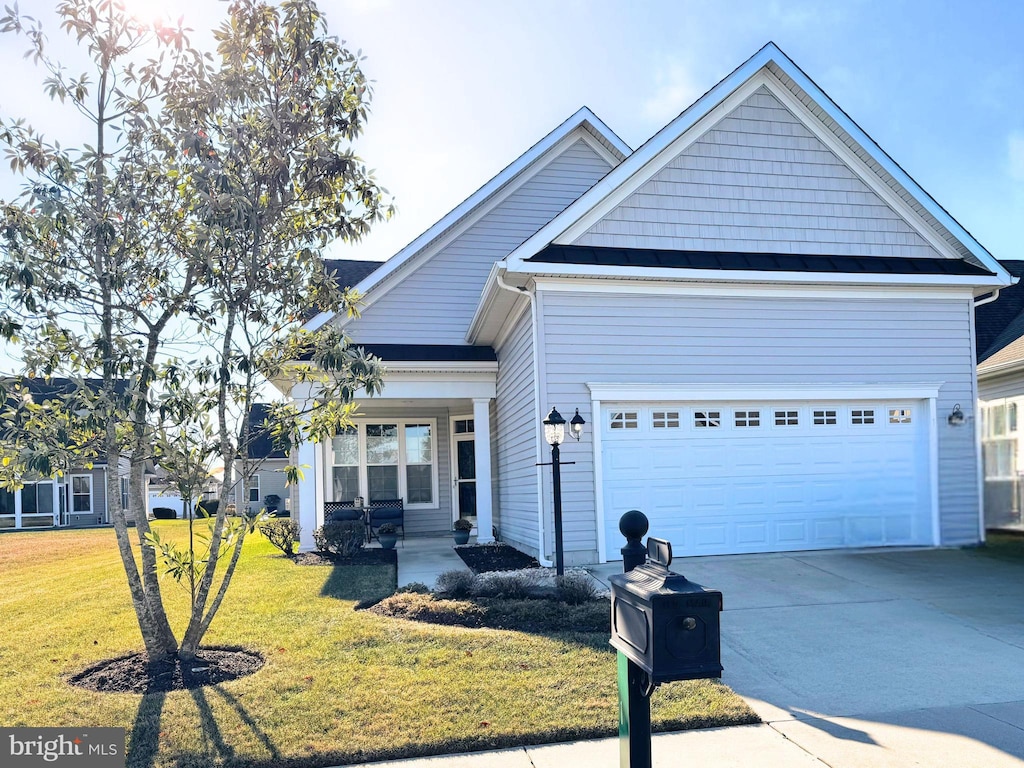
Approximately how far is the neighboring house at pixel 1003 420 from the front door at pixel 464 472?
987cm

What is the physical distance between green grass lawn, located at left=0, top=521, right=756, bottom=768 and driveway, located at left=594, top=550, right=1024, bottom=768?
592mm

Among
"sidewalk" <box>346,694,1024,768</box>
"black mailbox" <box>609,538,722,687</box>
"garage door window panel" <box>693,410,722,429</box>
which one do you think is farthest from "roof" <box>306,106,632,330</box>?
"black mailbox" <box>609,538,722,687</box>

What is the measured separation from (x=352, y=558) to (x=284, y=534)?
1.54 m

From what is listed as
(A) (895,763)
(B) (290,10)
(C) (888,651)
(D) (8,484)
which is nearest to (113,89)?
(B) (290,10)

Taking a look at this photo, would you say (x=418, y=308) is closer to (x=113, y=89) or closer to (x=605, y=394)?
(x=605, y=394)

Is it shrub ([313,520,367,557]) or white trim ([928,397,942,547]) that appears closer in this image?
white trim ([928,397,942,547])

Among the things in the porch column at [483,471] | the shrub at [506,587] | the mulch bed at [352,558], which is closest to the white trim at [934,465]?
the shrub at [506,587]

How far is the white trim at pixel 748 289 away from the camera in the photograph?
10047mm

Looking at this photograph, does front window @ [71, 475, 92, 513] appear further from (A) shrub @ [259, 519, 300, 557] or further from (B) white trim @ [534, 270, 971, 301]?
Answer: (B) white trim @ [534, 270, 971, 301]

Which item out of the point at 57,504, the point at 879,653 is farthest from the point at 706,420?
→ the point at 57,504

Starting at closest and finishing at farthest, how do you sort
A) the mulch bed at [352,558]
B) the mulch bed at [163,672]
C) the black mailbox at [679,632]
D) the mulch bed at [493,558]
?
the black mailbox at [679,632] < the mulch bed at [163,672] < the mulch bed at [493,558] < the mulch bed at [352,558]

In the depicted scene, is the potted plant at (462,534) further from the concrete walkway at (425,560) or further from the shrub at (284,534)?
the shrub at (284,534)

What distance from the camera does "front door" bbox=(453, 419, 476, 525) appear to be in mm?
16094

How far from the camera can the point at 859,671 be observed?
18.1ft
